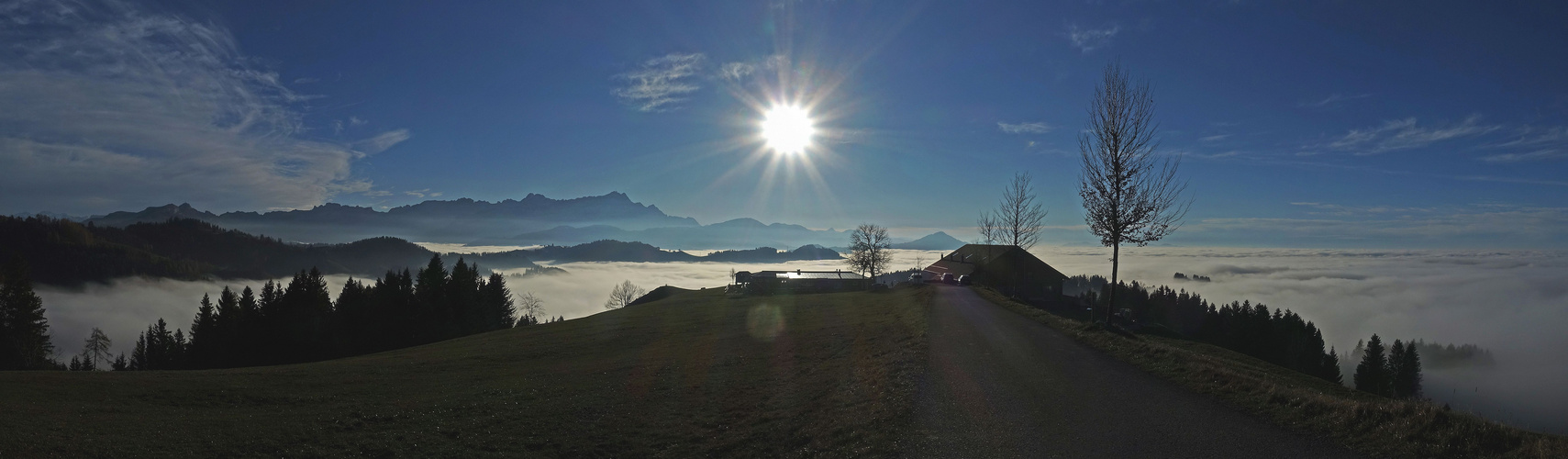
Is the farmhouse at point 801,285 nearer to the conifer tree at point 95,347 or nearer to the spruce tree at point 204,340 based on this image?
the spruce tree at point 204,340

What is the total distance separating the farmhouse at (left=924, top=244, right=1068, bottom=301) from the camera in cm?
5759

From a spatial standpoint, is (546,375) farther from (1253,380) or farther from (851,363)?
(1253,380)

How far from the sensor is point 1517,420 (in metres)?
9.05

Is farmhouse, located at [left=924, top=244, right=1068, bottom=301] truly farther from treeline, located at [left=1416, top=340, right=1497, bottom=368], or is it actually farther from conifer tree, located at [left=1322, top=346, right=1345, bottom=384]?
treeline, located at [left=1416, top=340, right=1497, bottom=368]

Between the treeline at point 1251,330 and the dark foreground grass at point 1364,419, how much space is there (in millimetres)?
47946

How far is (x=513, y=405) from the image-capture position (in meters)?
16.8

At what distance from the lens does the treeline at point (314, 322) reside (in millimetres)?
59969

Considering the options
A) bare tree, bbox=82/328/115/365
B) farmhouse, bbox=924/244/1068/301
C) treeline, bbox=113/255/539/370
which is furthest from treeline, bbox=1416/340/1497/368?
bare tree, bbox=82/328/115/365

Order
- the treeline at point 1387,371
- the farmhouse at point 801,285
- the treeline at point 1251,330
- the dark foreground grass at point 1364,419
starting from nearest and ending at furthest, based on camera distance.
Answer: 1. the dark foreground grass at point 1364,419
2. the farmhouse at point 801,285
3. the treeline at point 1251,330
4. the treeline at point 1387,371

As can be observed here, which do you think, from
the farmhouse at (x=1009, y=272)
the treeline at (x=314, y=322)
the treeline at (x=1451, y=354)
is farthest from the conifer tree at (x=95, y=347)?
the treeline at (x=1451, y=354)

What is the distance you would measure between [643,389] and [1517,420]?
17.9 m

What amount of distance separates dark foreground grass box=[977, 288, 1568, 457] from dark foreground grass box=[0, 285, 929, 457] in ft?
19.4

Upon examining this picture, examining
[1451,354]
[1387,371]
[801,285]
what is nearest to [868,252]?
[801,285]

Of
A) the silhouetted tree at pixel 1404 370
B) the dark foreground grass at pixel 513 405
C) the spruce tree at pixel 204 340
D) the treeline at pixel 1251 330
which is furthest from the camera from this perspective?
the silhouetted tree at pixel 1404 370
